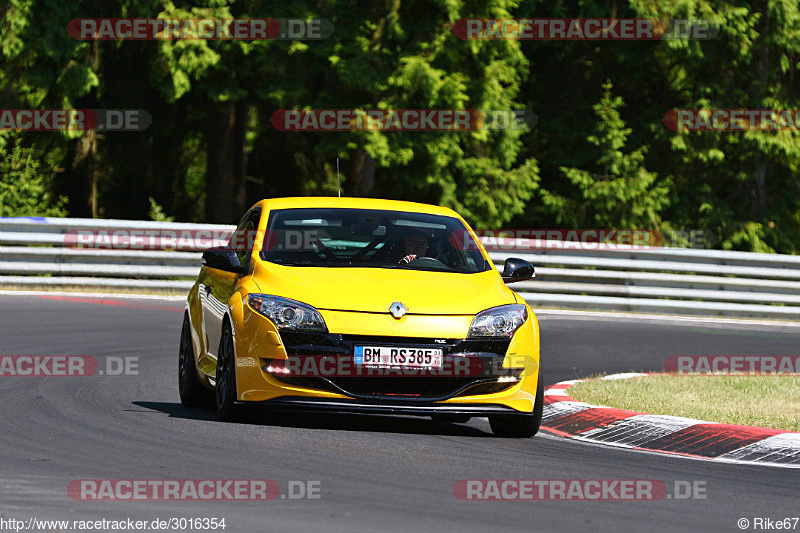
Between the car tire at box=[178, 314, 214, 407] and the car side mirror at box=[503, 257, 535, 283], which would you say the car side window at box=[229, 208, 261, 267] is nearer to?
the car tire at box=[178, 314, 214, 407]

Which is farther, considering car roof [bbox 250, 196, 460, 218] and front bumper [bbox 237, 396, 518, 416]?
car roof [bbox 250, 196, 460, 218]

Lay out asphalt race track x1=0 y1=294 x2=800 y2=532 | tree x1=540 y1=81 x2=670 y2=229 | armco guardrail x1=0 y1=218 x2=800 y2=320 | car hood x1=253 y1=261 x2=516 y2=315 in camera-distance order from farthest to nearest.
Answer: tree x1=540 y1=81 x2=670 y2=229 < armco guardrail x1=0 y1=218 x2=800 y2=320 < car hood x1=253 y1=261 x2=516 y2=315 < asphalt race track x1=0 y1=294 x2=800 y2=532

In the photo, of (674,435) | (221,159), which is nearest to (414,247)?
(674,435)

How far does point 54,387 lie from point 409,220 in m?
3.04

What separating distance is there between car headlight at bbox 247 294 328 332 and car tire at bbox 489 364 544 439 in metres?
1.32

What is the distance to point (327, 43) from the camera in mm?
29656

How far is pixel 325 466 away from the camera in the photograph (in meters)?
7.79

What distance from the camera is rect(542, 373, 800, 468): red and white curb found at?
30.4 feet

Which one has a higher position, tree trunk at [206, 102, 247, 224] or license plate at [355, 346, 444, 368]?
tree trunk at [206, 102, 247, 224]

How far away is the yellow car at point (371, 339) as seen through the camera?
8.92m

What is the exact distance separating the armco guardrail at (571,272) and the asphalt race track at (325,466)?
793cm

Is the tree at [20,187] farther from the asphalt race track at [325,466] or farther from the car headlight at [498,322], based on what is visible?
the car headlight at [498,322]

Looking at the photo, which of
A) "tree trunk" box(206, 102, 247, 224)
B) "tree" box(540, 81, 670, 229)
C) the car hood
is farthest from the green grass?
"tree" box(540, 81, 670, 229)

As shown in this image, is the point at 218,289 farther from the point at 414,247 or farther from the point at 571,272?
the point at 571,272
